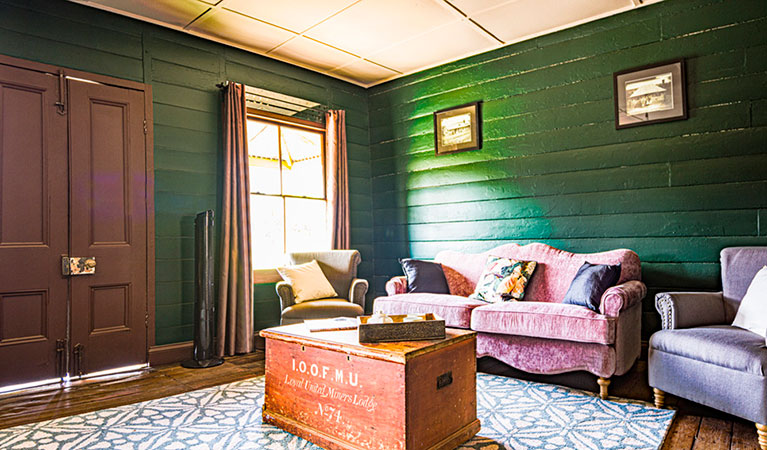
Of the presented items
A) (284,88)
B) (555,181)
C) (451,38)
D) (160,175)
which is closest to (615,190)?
(555,181)

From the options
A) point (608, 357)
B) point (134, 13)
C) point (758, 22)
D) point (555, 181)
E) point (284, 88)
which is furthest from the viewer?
point (284, 88)

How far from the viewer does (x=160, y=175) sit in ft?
13.5

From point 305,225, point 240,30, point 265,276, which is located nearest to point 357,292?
point 265,276

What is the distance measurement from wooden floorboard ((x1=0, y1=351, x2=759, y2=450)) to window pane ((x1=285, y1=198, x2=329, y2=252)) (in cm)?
140

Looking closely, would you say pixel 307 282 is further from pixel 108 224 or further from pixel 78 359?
pixel 78 359

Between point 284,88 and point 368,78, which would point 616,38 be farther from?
point 284,88

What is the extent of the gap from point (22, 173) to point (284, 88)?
2510mm

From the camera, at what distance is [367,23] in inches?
166

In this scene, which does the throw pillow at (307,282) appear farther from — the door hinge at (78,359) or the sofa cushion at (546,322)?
the door hinge at (78,359)

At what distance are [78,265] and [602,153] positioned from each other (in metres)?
4.29

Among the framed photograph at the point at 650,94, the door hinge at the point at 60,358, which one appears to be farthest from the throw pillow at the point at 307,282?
the framed photograph at the point at 650,94

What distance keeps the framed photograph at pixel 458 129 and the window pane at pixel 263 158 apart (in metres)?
1.73

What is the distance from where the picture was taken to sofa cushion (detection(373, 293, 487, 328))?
366 centimetres

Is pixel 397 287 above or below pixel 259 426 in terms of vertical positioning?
above
